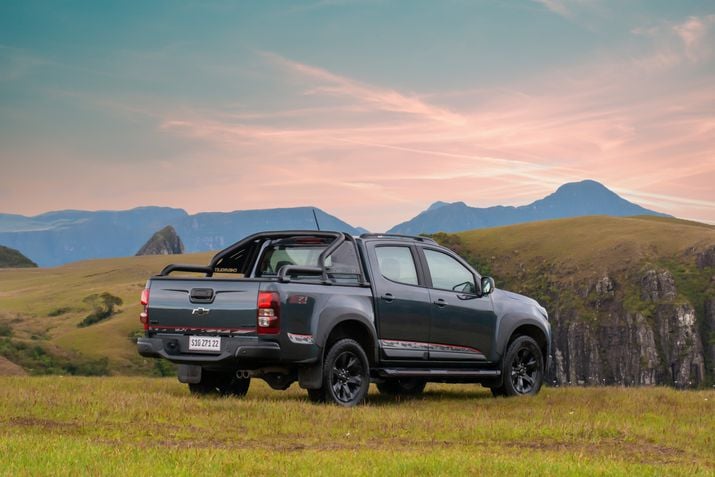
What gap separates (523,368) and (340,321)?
14.2 ft

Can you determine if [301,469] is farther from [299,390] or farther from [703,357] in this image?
[703,357]

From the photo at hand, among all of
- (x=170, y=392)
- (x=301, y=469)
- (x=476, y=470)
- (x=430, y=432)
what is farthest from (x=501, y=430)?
(x=170, y=392)

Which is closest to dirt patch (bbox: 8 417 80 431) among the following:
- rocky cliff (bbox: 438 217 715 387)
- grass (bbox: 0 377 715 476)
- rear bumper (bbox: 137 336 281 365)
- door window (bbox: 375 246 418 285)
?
grass (bbox: 0 377 715 476)

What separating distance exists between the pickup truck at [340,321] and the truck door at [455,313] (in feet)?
0.06

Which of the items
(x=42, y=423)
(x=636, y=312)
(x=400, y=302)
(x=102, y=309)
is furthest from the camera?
(x=636, y=312)

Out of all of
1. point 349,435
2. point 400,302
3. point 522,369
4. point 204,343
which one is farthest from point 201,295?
point 522,369

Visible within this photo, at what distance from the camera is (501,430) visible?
11.8m

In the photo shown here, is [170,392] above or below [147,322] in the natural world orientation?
below

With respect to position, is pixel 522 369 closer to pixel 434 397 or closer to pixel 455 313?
pixel 434 397

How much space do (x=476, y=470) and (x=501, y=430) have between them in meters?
3.13

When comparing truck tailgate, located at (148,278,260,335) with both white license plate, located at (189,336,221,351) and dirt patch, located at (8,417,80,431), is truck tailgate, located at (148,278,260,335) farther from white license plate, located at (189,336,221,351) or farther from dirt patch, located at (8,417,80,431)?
dirt patch, located at (8,417,80,431)

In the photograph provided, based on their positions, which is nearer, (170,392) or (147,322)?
(147,322)

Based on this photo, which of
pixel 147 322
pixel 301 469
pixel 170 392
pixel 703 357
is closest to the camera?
pixel 301 469

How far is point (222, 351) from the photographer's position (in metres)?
13.3
